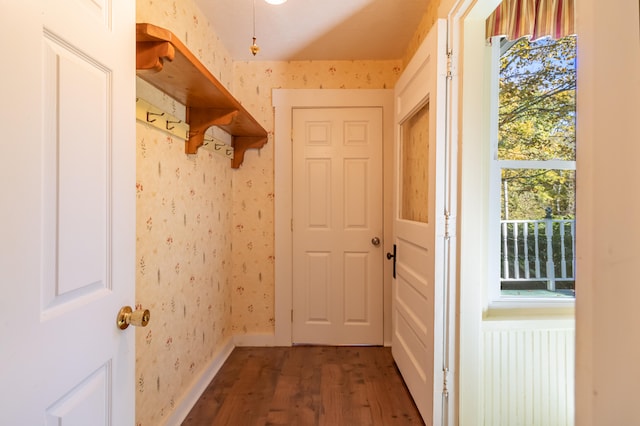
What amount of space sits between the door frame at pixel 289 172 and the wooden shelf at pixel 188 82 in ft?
1.17

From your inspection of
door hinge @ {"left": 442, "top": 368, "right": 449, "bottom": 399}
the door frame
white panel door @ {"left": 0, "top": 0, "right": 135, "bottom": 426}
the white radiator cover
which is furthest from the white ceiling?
door hinge @ {"left": 442, "top": 368, "right": 449, "bottom": 399}

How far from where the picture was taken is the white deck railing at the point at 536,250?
5.30ft

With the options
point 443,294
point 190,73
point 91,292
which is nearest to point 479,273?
point 443,294

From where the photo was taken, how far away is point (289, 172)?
2.53 m

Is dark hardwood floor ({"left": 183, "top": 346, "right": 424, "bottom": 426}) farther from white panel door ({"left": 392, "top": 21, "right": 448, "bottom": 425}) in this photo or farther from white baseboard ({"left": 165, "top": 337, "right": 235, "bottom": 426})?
white panel door ({"left": 392, "top": 21, "right": 448, "bottom": 425})

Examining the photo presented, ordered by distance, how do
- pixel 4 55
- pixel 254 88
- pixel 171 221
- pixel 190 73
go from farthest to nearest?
pixel 254 88 → pixel 171 221 → pixel 190 73 → pixel 4 55

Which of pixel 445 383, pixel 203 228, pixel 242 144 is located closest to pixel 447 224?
pixel 445 383

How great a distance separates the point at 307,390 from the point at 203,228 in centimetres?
125

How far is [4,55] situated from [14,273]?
359 millimetres

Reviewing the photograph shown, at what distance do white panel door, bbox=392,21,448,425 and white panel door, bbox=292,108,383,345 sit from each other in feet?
1.22

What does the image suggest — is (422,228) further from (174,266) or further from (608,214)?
(174,266)

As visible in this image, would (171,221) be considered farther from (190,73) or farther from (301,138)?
(301,138)

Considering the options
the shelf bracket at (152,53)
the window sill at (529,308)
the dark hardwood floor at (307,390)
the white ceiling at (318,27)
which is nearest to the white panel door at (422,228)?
the dark hardwood floor at (307,390)

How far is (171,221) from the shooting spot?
61.5 inches
